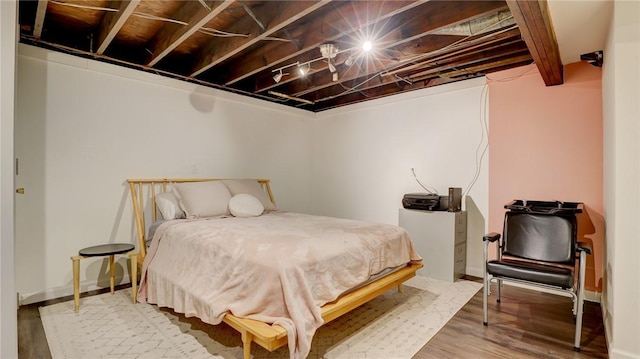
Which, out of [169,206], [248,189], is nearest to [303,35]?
[248,189]

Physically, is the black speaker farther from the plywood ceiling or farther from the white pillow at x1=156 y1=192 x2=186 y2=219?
the white pillow at x1=156 y1=192 x2=186 y2=219

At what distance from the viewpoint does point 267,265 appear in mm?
1858

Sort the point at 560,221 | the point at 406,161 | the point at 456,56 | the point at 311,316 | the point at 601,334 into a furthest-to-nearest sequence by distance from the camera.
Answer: the point at 406,161 < the point at 456,56 < the point at 560,221 < the point at 601,334 < the point at 311,316

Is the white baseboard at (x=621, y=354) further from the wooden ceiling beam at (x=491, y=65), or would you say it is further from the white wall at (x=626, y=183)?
the wooden ceiling beam at (x=491, y=65)

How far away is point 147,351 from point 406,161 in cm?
356

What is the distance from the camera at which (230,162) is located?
4.31 meters

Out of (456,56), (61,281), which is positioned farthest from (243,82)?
(61,281)

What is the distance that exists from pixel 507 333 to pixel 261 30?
311 centimetres

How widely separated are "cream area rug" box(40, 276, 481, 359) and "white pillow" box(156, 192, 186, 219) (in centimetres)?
85

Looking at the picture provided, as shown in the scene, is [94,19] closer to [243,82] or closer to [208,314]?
[243,82]

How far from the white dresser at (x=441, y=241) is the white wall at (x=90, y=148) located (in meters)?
2.71

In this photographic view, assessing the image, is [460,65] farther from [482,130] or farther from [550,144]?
[550,144]

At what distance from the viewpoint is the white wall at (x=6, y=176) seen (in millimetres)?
1426

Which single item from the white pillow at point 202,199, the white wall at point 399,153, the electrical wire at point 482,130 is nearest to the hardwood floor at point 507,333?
the white wall at point 399,153
